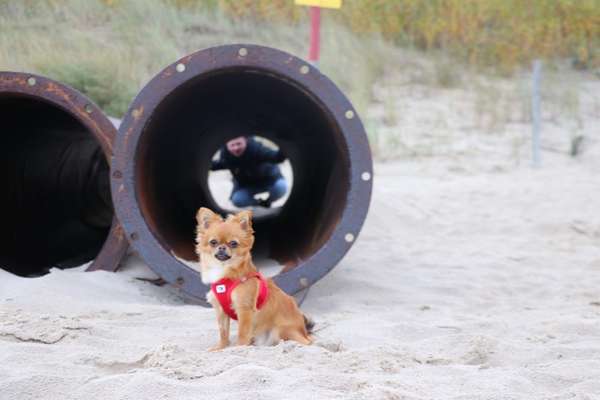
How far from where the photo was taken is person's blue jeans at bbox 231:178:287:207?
8.10 meters

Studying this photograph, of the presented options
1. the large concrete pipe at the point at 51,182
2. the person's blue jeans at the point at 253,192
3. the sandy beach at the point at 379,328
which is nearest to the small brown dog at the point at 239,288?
the sandy beach at the point at 379,328

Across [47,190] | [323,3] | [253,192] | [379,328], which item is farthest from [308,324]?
[253,192]

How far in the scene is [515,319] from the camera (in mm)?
4438

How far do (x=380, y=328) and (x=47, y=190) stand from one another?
317 centimetres

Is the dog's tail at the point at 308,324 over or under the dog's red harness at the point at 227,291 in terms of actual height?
under

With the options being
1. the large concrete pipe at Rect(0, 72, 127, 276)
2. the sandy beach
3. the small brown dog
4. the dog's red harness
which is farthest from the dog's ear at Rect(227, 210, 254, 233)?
the large concrete pipe at Rect(0, 72, 127, 276)

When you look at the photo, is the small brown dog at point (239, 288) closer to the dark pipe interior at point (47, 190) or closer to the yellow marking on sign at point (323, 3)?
the dark pipe interior at point (47, 190)

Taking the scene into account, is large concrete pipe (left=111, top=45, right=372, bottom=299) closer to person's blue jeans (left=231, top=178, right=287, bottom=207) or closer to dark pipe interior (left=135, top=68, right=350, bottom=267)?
dark pipe interior (left=135, top=68, right=350, bottom=267)

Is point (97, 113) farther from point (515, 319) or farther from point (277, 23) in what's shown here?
point (277, 23)

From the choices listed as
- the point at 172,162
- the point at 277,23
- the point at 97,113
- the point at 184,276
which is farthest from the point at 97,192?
the point at 277,23

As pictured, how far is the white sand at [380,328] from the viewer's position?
9.50 ft

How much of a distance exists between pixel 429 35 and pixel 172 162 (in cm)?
743

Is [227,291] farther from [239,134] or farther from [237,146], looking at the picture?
[237,146]

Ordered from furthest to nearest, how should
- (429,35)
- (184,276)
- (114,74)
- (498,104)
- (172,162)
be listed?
(429,35)
(498,104)
(114,74)
(172,162)
(184,276)
